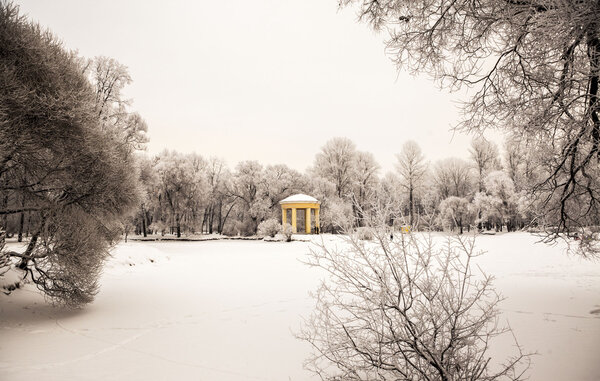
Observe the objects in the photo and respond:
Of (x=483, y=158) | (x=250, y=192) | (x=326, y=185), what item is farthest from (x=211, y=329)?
(x=483, y=158)

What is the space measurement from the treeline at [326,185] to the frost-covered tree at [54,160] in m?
20.1

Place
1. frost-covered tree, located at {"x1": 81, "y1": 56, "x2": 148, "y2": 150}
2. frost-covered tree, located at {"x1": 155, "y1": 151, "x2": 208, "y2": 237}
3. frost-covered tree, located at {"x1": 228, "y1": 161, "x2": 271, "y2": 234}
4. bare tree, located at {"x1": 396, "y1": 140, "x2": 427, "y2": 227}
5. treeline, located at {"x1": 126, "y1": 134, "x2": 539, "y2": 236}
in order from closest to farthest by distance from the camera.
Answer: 1. frost-covered tree, located at {"x1": 81, "y1": 56, "x2": 148, "y2": 150}
2. treeline, located at {"x1": 126, "y1": 134, "x2": 539, "y2": 236}
3. frost-covered tree, located at {"x1": 155, "y1": 151, "x2": 208, "y2": 237}
4. frost-covered tree, located at {"x1": 228, "y1": 161, "x2": 271, "y2": 234}
5. bare tree, located at {"x1": 396, "y1": 140, "x2": 427, "y2": 227}

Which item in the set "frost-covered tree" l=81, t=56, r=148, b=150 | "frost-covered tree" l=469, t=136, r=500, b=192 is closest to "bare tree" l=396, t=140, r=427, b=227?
"frost-covered tree" l=469, t=136, r=500, b=192

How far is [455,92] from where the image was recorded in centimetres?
509

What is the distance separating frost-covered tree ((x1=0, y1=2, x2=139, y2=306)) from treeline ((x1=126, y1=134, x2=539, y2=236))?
20053 mm

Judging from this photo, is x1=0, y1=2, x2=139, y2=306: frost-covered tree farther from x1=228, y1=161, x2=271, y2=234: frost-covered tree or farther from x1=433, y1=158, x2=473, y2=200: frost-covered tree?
x1=433, y1=158, x2=473, y2=200: frost-covered tree

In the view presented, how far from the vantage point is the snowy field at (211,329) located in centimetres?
414

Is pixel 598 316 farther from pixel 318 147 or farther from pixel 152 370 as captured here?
pixel 318 147

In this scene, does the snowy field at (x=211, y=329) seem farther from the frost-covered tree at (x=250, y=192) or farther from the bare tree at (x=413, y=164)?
the bare tree at (x=413, y=164)

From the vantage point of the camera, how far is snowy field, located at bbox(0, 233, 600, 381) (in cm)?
414

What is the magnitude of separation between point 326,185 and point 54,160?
30079 millimetres

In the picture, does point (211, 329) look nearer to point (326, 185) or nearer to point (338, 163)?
point (326, 185)

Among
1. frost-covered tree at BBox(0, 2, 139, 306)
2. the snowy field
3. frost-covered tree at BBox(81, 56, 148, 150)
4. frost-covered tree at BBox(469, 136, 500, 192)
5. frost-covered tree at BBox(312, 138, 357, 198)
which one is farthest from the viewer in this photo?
frost-covered tree at BBox(312, 138, 357, 198)

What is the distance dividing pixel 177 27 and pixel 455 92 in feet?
62.8
